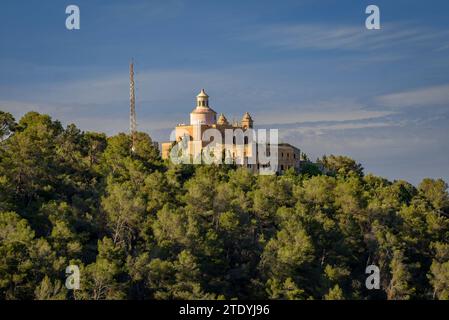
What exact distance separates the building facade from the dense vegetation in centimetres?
998

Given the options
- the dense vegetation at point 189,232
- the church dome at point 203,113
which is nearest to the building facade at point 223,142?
the church dome at point 203,113

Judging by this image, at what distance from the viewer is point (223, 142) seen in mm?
88938

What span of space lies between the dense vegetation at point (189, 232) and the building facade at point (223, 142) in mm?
9976

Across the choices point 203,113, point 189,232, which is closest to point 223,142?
point 203,113

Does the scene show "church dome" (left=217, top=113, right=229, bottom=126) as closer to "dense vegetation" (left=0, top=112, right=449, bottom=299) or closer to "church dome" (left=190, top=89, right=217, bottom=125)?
"church dome" (left=190, top=89, right=217, bottom=125)

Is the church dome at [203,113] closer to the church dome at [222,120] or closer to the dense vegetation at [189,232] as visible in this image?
the church dome at [222,120]

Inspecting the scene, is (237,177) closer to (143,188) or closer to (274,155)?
(143,188)

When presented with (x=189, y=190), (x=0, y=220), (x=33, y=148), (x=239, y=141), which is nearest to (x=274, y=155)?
(x=239, y=141)

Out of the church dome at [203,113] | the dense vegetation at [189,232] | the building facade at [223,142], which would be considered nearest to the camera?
the dense vegetation at [189,232]

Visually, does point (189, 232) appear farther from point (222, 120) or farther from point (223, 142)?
point (222, 120)

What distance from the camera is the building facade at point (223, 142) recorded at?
8444 centimetres

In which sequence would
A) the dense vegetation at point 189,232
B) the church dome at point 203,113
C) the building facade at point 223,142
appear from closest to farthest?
1. the dense vegetation at point 189,232
2. the building facade at point 223,142
3. the church dome at point 203,113

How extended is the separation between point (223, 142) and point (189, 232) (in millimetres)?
33650

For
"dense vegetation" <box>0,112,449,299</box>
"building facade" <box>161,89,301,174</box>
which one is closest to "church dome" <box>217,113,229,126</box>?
"building facade" <box>161,89,301,174</box>
